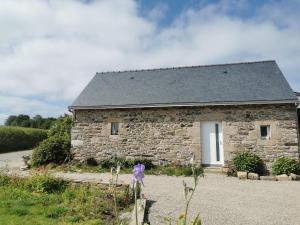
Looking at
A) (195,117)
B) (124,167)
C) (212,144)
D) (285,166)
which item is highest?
(195,117)

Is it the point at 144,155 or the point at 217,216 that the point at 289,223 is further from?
the point at 144,155

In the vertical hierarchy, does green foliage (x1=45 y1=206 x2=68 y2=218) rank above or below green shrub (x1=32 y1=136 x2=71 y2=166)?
below

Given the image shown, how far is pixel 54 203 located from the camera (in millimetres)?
6035

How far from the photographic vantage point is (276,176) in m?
10.0

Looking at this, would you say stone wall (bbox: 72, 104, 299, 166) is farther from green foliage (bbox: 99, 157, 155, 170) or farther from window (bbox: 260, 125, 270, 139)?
green foliage (bbox: 99, 157, 155, 170)

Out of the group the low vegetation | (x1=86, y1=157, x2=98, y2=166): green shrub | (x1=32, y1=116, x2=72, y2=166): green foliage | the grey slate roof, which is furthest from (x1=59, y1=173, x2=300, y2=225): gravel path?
(x1=32, y1=116, x2=72, y2=166): green foliage

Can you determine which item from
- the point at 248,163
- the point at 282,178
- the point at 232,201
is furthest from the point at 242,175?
the point at 232,201

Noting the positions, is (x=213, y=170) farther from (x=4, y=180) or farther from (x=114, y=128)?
(x=4, y=180)

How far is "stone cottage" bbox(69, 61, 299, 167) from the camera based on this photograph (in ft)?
37.1

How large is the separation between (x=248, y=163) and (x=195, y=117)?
2837 millimetres

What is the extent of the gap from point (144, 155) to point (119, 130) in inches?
64.8

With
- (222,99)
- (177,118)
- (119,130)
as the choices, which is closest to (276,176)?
(222,99)

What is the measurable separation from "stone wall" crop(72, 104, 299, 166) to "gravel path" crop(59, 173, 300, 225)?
2.14 meters

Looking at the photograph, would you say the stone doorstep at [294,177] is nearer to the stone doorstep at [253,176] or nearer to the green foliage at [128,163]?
the stone doorstep at [253,176]
